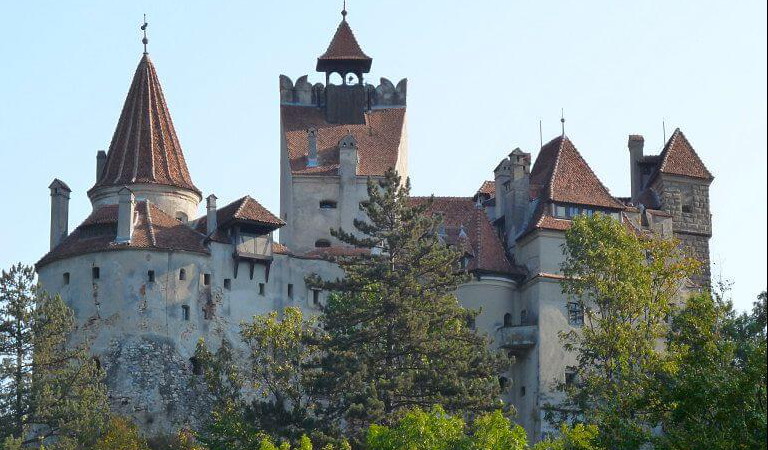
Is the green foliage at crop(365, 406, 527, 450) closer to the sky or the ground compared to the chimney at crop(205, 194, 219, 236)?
closer to the ground

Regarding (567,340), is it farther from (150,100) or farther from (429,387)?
(150,100)

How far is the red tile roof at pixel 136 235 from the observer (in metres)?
79.8

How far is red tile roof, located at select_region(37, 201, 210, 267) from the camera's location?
262 ft

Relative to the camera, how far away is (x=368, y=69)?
95688 mm

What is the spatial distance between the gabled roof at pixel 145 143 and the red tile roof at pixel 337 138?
590 centimetres

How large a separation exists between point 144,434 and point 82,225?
33.7 ft

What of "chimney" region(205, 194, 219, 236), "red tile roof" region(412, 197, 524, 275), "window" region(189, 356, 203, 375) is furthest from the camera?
"red tile roof" region(412, 197, 524, 275)

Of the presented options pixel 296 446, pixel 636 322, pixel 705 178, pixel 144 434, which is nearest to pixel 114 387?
pixel 144 434

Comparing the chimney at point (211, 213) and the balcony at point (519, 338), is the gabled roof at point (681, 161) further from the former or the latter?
the chimney at point (211, 213)

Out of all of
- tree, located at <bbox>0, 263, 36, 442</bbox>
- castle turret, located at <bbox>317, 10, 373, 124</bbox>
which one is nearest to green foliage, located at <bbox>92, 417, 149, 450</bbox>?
tree, located at <bbox>0, 263, 36, 442</bbox>

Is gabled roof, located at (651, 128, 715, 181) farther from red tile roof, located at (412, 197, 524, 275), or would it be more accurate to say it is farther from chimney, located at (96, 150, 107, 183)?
chimney, located at (96, 150, 107, 183)

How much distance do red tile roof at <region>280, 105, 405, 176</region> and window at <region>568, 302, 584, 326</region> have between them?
508 inches

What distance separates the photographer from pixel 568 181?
8500 cm

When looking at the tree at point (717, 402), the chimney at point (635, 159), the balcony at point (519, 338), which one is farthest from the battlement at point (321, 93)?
the tree at point (717, 402)
